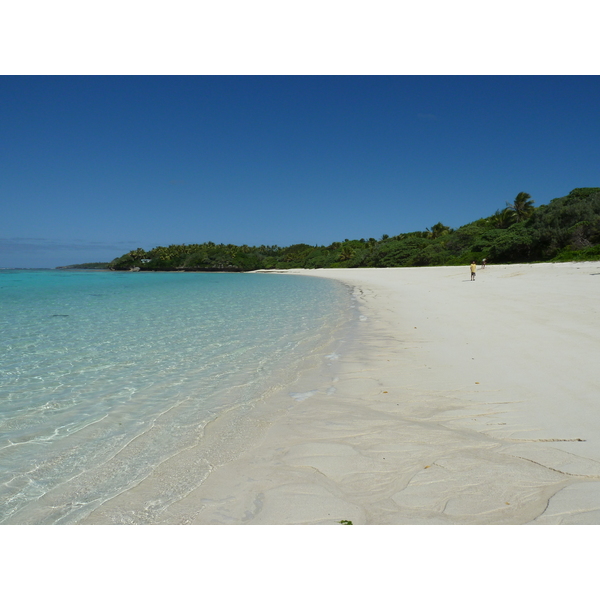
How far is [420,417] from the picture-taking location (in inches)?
162

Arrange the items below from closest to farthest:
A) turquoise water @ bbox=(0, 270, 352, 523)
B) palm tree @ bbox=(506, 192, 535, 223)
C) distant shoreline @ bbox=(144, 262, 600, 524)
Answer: distant shoreline @ bbox=(144, 262, 600, 524)
turquoise water @ bbox=(0, 270, 352, 523)
palm tree @ bbox=(506, 192, 535, 223)

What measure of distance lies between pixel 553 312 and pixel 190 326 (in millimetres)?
9850

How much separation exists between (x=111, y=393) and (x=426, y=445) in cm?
432

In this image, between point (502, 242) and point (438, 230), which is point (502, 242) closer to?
point (502, 242)

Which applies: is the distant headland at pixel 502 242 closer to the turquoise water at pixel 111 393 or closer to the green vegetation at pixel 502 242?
the green vegetation at pixel 502 242

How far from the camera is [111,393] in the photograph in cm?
547

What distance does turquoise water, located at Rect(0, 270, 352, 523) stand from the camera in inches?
128

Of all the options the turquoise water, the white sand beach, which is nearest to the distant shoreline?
the white sand beach

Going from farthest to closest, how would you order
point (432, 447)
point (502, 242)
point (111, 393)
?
1. point (502, 242)
2. point (111, 393)
3. point (432, 447)

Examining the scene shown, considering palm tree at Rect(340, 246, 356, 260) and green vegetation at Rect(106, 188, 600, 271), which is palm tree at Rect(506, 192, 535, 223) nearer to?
green vegetation at Rect(106, 188, 600, 271)

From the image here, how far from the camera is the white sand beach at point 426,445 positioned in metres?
2.61

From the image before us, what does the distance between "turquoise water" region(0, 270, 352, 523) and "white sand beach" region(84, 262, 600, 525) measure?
0.44 metres

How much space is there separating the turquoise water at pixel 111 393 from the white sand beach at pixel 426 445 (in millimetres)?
438

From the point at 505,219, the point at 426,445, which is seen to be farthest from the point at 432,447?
the point at 505,219
